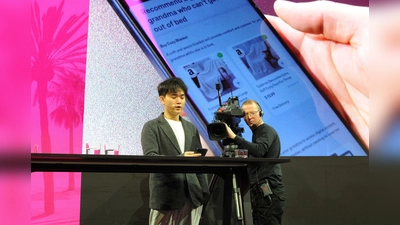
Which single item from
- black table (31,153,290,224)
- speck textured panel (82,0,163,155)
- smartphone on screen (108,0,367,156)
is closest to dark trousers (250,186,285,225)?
black table (31,153,290,224)

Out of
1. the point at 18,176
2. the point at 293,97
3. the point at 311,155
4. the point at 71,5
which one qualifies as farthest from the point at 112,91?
the point at 18,176

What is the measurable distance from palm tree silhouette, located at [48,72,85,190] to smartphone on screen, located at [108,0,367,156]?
30.7 inches

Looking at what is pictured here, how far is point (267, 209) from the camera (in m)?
2.53

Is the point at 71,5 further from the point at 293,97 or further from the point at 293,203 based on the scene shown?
the point at 293,203

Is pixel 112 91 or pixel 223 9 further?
pixel 223 9

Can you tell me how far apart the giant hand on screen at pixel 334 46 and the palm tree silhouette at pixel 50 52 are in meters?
1.47

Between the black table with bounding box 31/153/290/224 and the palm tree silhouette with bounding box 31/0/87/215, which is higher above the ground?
the palm tree silhouette with bounding box 31/0/87/215

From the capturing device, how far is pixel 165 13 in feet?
10.9

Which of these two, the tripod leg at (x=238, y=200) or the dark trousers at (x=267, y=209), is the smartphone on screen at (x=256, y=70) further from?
the tripod leg at (x=238, y=200)

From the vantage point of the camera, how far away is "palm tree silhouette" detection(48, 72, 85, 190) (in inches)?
120

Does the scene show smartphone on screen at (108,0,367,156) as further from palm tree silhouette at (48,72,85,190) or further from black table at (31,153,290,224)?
black table at (31,153,290,224)

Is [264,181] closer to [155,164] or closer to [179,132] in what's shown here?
[179,132]

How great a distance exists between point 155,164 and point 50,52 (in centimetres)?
136

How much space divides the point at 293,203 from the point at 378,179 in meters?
3.24
